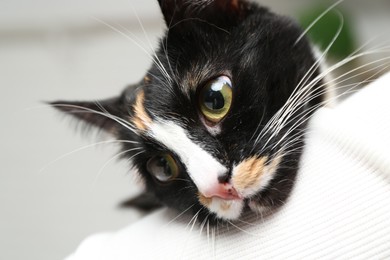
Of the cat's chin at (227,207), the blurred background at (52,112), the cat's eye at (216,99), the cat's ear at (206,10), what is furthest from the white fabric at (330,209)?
the blurred background at (52,112)

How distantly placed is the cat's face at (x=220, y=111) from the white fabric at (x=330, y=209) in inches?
1.5

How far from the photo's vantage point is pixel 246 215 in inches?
26.8

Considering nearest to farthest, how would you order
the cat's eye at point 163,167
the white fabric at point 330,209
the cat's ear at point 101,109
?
1. the white fabric at point 330,209
2. the cat's eye at point 163,167
3. the cat's ear at point 101,109

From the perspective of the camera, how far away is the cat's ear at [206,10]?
834mm

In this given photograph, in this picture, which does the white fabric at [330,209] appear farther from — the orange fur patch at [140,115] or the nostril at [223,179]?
the orange fur patch at [140,115]

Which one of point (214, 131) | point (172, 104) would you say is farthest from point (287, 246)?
point (172, 104)

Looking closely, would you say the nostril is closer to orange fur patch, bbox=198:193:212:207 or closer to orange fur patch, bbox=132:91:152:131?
orange fur patch, bbox=198:193:212:207

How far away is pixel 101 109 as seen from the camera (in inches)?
37.9

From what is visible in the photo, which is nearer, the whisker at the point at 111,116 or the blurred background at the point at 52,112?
the whisker at the point at 111,116

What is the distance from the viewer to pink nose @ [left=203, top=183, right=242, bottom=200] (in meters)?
0.64

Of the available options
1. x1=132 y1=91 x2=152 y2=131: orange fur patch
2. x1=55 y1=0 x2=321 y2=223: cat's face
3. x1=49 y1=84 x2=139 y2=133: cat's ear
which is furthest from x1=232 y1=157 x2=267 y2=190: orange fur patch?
x1=49 y1=84 x2=139 y2=133: cat's ear

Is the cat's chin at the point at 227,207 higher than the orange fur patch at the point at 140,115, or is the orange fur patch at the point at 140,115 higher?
the orange fur patch at the point at 140,115

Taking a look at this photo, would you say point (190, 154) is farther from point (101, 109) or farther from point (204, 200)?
point (101, 109)

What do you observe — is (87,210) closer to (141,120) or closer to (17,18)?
(17,18)
